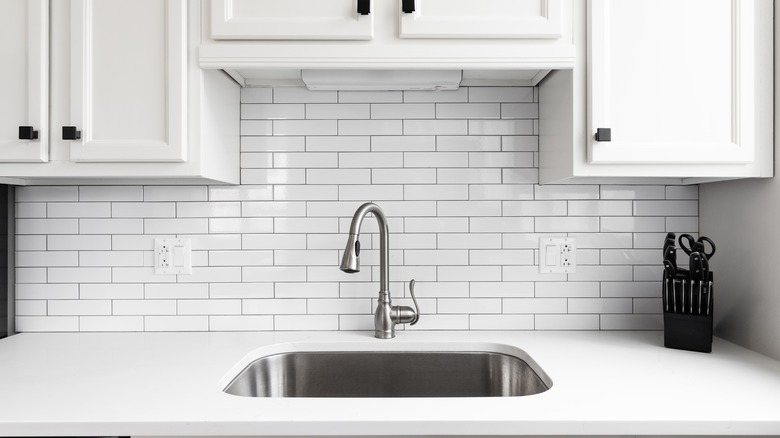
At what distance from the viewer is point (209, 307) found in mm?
1679

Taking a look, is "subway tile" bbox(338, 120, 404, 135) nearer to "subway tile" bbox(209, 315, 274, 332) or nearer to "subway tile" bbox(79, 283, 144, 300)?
"subway tile" bbox(209, 315, 274, 332)

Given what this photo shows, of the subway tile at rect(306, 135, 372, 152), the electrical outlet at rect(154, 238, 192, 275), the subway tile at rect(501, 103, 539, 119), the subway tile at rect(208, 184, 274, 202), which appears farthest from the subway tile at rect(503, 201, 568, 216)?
the electrical outlet at rect(154, 238, 192, 275)

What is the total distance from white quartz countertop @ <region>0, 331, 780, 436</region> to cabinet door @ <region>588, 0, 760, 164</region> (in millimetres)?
546

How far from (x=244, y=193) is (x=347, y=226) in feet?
1.21

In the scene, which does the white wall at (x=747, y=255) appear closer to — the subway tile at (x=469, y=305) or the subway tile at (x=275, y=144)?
the subway tile at (x=469, y=305)

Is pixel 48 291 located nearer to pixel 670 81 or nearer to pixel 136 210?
pixel 136 210

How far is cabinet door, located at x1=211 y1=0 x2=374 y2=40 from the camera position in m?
1.31

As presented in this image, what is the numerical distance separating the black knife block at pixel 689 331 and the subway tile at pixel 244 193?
1298 millimetres

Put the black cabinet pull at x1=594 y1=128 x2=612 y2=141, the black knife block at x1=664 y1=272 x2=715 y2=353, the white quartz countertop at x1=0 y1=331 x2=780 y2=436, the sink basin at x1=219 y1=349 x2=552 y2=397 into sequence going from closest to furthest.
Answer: the white quartz countertop at x1=0 y1=331 x2=780 y2=436, the black cabinet pull at x1=594 y1=128 x2=612 y2=141, the black knife block at x1=664 y1=272 x2=715 y2=353, the sink basin at x1=219 y1=349 x2=552 y2=397

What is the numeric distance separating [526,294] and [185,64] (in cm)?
126

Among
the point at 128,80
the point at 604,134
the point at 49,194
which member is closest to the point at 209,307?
the point at 49,194

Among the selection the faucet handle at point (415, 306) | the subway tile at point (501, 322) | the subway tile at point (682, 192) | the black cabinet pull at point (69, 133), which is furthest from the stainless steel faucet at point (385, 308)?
the subway tile at point (682, 192)

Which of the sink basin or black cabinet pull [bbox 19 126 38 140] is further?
the sink basin

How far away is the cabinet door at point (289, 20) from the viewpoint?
1.31 meters
